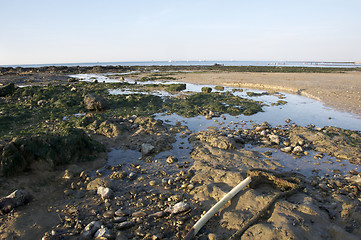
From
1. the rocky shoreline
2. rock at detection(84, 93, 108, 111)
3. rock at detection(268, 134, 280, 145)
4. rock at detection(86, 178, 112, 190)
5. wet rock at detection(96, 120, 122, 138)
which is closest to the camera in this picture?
the rocky shoreline

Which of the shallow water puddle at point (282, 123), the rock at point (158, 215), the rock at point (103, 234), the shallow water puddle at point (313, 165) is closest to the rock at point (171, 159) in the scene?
the shallow water puddle at point (282, 123)

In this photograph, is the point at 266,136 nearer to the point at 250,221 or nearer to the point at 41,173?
the point at 250,221

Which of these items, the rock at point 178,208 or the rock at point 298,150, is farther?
the rock at point 298,150

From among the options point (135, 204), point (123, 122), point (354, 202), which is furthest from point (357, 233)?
point (123, 122)

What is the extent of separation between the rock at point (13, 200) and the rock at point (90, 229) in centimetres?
184

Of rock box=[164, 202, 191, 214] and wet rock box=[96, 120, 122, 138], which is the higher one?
wet rock box=[96, 120, 122, 138]

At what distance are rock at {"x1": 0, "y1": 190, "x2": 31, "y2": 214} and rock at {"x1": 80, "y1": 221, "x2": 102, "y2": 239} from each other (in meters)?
1.84

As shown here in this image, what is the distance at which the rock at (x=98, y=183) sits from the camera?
5214mm

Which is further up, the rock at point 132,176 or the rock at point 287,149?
the rock at point 287,149

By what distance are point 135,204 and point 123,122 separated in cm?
639

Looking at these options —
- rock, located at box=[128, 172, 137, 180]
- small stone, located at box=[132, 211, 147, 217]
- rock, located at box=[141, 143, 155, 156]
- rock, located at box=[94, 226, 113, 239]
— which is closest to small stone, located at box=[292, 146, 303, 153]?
rock, located at box=[141, 143, 155, 156]

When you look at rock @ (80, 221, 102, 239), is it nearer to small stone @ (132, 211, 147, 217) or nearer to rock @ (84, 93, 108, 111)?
small stone @ (132, 211, 147, 217)

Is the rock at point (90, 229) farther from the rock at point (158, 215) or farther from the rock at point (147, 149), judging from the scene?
the rock at point (147, 149)

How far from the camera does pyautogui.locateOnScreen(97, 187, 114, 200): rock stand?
478 centimetres
